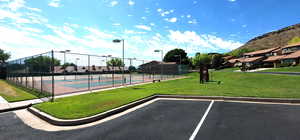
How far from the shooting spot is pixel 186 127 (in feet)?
14.8

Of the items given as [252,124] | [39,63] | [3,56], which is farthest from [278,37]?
[3,56]

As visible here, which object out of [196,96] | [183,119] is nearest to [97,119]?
[183,119]

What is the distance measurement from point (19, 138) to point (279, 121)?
27.5 feet

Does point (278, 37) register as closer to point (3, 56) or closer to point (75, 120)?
point (75, 120)

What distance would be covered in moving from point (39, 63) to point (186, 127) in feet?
39.0

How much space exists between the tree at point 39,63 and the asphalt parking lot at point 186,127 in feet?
15.2

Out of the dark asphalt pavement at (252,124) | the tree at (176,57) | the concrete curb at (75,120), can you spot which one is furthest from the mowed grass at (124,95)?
the tree at (176,57)

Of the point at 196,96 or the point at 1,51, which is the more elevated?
the point at 1,51

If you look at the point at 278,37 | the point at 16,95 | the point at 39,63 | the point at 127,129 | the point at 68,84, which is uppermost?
the point at 278,37

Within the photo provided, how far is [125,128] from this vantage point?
4.59 metres

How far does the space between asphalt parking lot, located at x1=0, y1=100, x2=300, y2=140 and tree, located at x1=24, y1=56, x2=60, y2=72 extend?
4648mm

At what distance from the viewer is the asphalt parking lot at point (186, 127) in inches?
155

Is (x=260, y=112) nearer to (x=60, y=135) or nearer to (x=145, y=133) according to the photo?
(x=145, y=133)

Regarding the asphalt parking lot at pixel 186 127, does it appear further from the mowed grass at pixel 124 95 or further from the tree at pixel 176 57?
the tree at pixel 176 57
